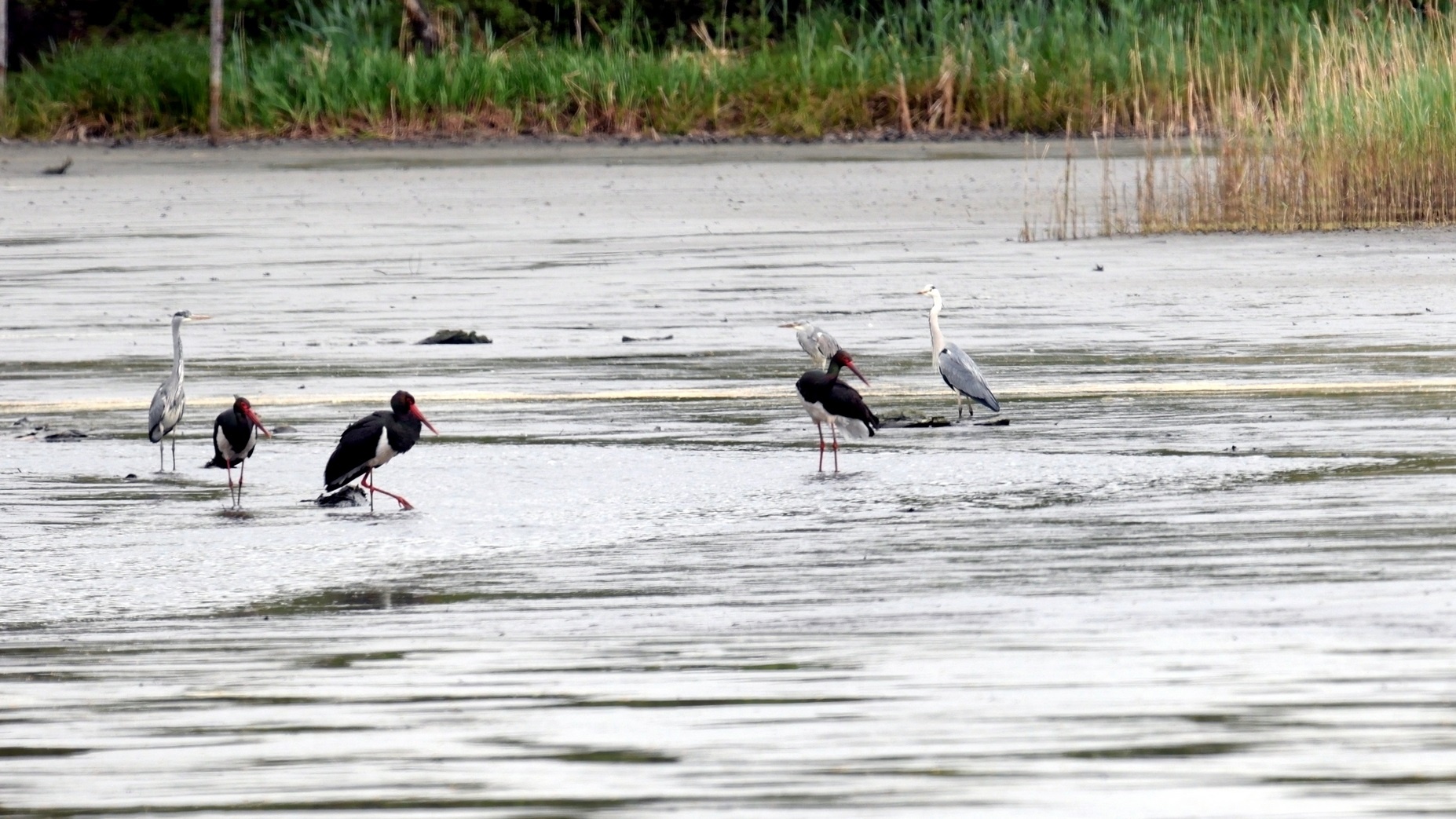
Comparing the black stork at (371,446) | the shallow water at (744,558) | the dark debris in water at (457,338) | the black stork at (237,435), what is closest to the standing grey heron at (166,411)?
the shallow water at (744,558)

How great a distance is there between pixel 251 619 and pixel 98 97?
31928mm

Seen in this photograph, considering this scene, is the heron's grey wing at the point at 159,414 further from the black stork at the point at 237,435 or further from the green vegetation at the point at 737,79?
the green vegetation at the point at 737,79

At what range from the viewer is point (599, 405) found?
12.1 meters

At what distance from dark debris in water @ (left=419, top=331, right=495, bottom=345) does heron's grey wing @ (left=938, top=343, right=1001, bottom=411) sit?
4.39 metres

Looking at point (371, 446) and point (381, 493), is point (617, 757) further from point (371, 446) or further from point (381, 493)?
point (381, 493)

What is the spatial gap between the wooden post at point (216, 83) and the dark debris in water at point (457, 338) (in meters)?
21.4

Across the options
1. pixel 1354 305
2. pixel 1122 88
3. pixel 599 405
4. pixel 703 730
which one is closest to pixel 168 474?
pixel 599 405

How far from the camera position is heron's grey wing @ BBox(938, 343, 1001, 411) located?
36.3 ft

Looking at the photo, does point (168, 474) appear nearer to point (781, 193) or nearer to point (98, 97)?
point (781, 193)

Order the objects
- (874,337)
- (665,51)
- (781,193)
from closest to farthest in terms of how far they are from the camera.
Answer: (874,337) < (781,193) < (665,51)

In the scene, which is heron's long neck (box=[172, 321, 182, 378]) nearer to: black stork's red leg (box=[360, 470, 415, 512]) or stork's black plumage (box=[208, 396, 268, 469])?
stork's black plumage (box=[208, 396, 268, 469])

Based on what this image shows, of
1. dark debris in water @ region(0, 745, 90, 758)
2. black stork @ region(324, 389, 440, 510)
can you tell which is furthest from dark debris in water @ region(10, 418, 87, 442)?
dark debris in water @ region(0, 745, 90, 758)

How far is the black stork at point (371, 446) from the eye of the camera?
30.2ft

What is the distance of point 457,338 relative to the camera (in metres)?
14.9
